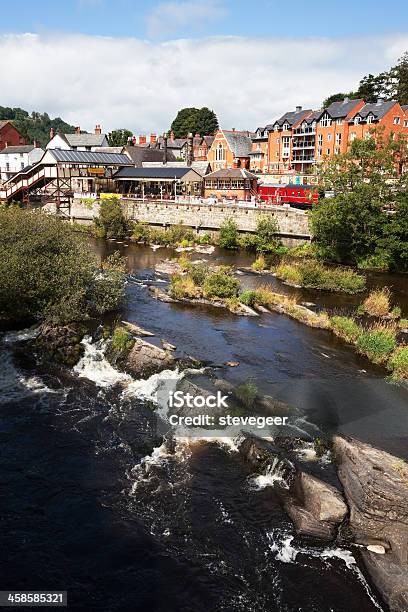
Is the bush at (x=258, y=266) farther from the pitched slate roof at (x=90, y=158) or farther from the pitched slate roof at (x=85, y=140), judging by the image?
the pitched slate roof at (x=85, y=140)

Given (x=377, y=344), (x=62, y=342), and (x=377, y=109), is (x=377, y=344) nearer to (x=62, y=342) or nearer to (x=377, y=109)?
(x=62, y=342)

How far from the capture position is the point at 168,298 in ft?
113

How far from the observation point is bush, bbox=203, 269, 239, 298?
3416cm

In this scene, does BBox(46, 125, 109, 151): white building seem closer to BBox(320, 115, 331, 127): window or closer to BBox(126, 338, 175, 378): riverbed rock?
BBox(320, 115, 331, 127): window

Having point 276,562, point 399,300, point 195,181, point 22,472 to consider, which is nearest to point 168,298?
point 399,300

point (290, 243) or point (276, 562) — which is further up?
point (290, 243)

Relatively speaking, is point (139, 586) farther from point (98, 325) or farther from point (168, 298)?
point (168, 298)

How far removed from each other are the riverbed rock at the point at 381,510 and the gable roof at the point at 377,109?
73.5 m

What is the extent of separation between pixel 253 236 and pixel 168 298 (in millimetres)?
21619

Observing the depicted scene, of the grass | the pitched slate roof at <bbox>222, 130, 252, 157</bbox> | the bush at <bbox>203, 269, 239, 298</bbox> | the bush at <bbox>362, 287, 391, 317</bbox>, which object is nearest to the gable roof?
the pitched slate roof at <bbox>222, 130, 252, 157</bbox>

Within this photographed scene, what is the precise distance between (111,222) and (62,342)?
38068 millimetres

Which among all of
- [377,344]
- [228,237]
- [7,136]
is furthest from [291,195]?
[7,136]

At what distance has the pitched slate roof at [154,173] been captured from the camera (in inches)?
2844

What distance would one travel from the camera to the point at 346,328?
27.7m
